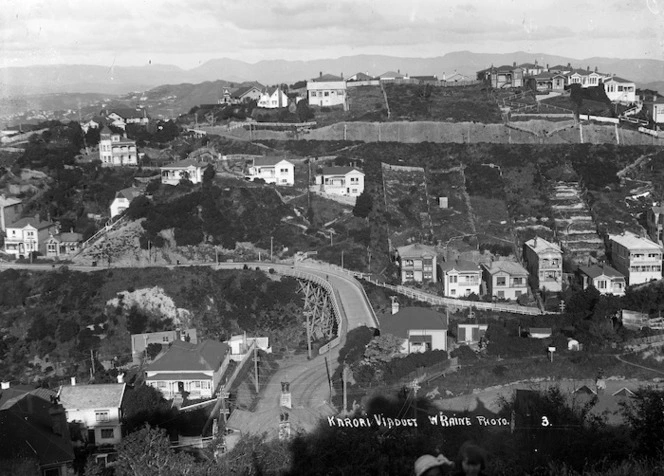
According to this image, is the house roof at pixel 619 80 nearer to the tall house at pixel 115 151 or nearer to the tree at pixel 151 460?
the tall house at pixel 115 151

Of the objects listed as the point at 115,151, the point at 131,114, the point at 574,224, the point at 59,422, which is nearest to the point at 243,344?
the point at 59,422

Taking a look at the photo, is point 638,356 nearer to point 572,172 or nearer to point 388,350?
point 388,350

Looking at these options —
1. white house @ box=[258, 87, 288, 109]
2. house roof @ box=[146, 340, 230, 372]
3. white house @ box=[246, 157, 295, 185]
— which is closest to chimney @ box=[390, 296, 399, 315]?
house roof @ box=[146, 340, 230, 372]

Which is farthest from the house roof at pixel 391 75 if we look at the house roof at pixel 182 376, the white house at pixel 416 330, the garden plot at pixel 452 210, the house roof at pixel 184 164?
the house roof at pixel 182 376

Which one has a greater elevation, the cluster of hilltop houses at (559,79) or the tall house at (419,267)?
the cluster of hilltop houses at (559,79)

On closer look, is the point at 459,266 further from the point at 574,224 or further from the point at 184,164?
the point at 184,164

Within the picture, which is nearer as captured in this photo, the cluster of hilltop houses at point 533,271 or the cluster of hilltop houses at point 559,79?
the cluster of hilltop houses at point 533,271

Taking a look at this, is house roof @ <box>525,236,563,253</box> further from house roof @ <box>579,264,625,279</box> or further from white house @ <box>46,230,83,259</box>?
white house @ <box>46,230,83,259</box>
